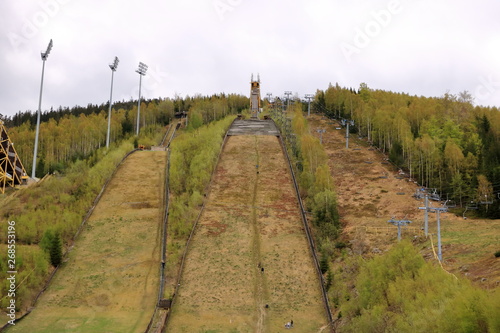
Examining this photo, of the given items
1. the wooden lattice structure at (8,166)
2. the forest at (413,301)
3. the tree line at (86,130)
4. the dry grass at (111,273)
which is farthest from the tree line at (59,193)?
the forest at (413,301)

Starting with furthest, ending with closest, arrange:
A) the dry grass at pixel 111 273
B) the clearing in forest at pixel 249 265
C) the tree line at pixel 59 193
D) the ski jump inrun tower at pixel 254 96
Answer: the ski jump inrun tower at pixel 254 96 → the tree line at pixel 59 193 → the clearing in forest at pixel 249 265 → the dry grass at pixel 111 273

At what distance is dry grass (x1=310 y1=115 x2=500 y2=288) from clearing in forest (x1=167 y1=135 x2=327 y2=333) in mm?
5303

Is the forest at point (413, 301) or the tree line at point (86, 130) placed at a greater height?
the tree line at point (86, 130)

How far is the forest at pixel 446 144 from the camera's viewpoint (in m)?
45.0

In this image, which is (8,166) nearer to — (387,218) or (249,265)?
(249,265)

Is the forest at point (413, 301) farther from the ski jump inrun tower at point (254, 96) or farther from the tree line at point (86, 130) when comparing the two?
the ski jump inrun tower at point (254, 96)

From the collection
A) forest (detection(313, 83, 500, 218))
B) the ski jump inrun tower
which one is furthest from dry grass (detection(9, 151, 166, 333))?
the ski jump inrun tower

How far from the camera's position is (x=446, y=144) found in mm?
52531

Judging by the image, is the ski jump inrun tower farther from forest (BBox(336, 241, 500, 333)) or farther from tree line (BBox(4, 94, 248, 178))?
forest (BBox(336, 241, 500, 333))

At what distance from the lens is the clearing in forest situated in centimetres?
2727

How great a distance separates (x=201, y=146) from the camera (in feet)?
197

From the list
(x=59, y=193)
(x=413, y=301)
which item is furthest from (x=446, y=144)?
(x=59, y=193)

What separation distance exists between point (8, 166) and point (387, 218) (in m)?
36.3

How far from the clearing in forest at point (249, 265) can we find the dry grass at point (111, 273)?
2661 millimetres
